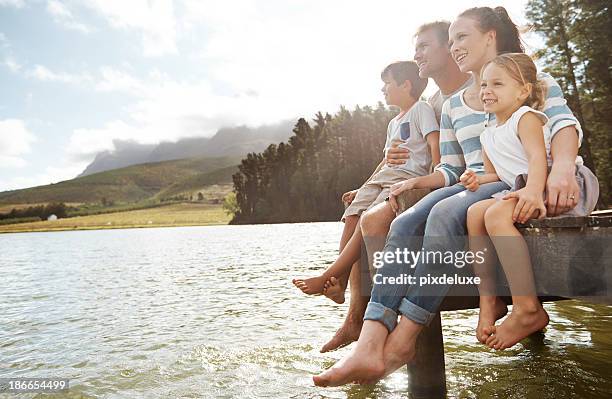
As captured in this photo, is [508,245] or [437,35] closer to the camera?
[508,245]

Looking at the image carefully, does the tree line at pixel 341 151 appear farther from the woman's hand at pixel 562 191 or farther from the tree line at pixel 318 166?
the woman's hand at pixel 562 191

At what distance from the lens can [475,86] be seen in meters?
3.50

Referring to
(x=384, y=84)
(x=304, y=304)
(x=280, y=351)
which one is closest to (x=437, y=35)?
(x=384, y=84)

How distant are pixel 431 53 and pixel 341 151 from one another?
68125mm

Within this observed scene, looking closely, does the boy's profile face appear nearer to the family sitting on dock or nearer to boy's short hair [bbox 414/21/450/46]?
boy's short hair [bbox 414/21/450/46]

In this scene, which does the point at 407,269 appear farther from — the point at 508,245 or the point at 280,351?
the point at 280,351

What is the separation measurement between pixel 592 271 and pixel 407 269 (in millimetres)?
909

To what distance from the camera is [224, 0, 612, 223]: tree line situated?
89.0 ft

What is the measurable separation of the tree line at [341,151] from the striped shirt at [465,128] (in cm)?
2665

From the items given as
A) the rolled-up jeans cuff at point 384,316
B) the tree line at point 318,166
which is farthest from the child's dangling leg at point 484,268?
the tree line at point 318,166

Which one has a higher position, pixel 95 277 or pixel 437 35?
pixel 437 35

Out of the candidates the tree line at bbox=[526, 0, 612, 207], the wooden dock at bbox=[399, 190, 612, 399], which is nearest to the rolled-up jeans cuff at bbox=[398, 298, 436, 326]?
the wooden dock at bbox=[399, 190, 612, 399]

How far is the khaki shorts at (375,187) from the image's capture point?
409cm

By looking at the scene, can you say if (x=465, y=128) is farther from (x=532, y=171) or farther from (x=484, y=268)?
(x=484, y=268)
